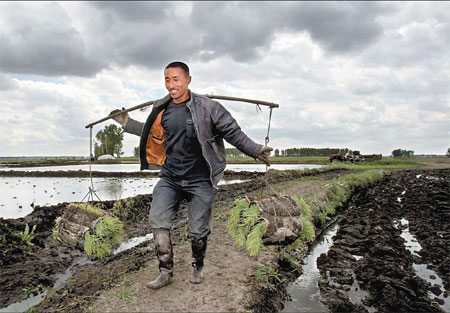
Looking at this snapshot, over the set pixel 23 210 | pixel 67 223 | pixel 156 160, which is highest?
pixel 156 160

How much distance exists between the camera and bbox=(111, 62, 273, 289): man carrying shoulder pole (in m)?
3.64

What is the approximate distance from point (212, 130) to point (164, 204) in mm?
975

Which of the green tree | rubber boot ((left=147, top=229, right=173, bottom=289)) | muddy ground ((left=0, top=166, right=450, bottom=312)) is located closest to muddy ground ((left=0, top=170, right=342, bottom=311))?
muddy ground ((left=0, top=166, right=450, bottom=312))

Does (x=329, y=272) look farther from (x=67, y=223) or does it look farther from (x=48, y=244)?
(x=48, y=244)

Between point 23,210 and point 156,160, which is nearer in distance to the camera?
point 156,160

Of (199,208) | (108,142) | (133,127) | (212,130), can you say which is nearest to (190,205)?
(199,208)

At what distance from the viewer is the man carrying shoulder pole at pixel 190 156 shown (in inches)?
143

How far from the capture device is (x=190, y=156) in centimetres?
370

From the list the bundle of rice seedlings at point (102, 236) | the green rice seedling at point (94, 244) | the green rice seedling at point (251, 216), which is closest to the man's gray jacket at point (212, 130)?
the green rice seedling at point (251, 216)

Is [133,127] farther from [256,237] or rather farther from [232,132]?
[256,237]

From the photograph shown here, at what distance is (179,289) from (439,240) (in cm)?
562

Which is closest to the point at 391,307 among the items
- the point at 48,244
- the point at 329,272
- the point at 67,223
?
the point at 329,272

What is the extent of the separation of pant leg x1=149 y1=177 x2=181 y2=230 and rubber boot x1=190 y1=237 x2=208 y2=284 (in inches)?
14.3

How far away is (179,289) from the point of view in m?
3.69
